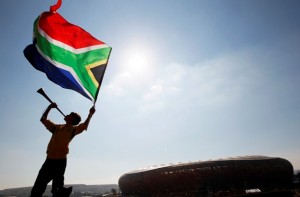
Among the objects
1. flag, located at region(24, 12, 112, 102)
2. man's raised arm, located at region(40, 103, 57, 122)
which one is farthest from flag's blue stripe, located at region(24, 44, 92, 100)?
man's raised arm, located at region(40, 103, 57, 122)

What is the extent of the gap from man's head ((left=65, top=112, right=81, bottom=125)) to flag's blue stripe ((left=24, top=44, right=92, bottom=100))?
1.23 m

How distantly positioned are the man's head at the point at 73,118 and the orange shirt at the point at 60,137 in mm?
118

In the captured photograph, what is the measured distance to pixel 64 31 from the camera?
267 inches

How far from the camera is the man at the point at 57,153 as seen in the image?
169 inches

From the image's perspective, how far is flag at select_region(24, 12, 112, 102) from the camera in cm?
614

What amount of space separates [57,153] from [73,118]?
0.79 meters

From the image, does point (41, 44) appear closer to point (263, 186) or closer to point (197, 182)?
point (197, 182)

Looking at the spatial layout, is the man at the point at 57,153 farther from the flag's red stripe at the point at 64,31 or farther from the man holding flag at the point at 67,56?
the flag's red stripe at the point at 64,31

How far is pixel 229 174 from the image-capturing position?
2759 centimetres

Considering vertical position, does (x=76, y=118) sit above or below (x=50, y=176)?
above

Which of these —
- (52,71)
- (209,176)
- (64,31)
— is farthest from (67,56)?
(209,176)

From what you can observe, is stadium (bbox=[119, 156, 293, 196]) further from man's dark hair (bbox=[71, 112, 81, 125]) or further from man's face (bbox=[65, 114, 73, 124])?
man's face (bbox=[65, 114, 73, 124])

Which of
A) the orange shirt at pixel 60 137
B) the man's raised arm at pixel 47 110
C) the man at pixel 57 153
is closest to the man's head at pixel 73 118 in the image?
the man at pixel 57 153

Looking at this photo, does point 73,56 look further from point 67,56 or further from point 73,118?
point 73,118
